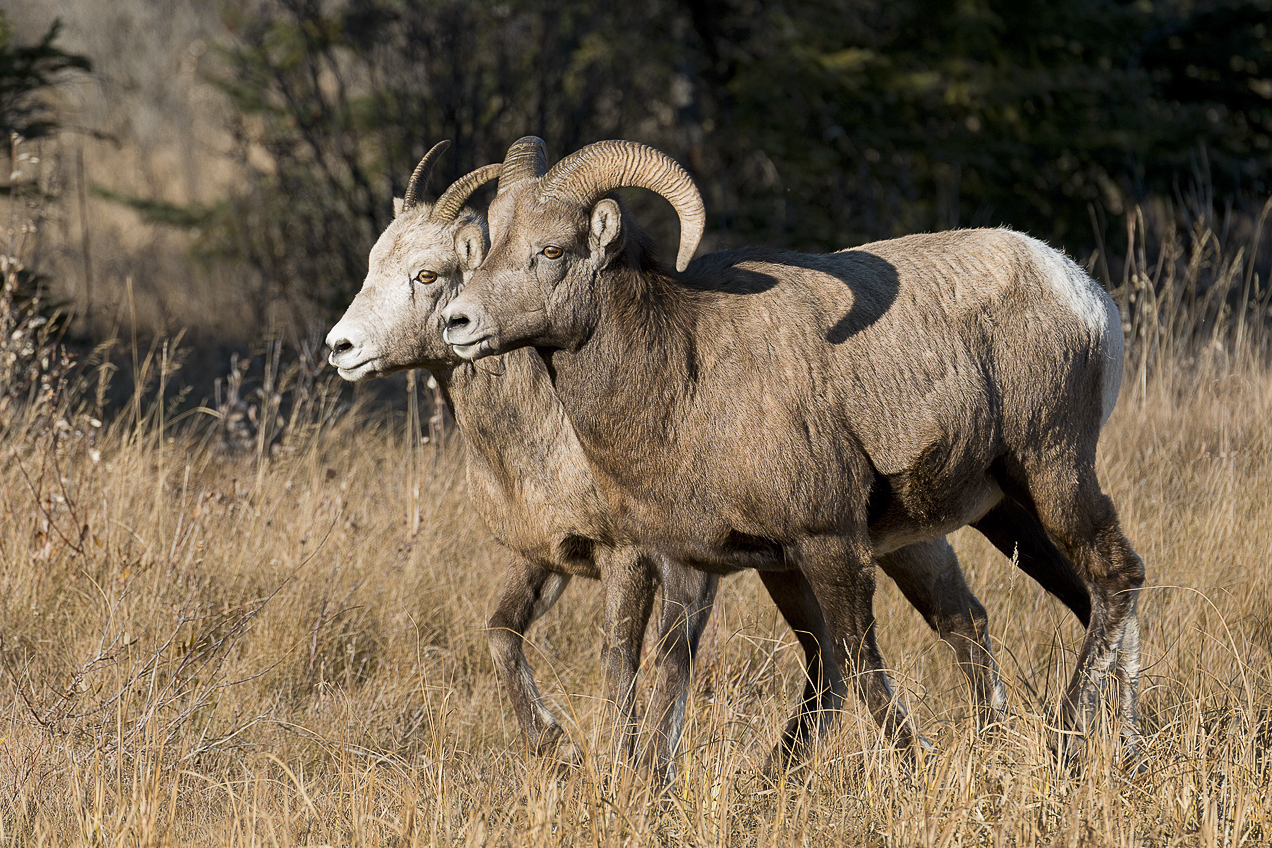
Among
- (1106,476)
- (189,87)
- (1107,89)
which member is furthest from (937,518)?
(189,87)

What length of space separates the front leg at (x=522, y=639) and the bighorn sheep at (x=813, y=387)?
723mm

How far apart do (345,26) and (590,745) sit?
932 centimetres

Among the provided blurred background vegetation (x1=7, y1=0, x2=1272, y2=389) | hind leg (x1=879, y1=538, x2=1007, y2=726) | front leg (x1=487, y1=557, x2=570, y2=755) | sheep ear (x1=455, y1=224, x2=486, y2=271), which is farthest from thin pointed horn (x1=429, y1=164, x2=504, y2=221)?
blurred background vegetation (x1=7, y1=0, x2=1272, y2=389)

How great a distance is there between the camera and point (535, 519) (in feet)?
14.6

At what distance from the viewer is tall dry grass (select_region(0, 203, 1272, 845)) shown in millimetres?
3350

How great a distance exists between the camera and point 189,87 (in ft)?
77.7

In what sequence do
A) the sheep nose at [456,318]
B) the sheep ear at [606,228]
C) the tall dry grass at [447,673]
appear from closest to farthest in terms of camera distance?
the tall dry grass at [447,673]
the sheep nose at [456,318]
the sheep ear at [606,228]

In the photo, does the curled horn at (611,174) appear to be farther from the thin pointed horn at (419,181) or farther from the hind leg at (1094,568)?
the hind leg at (1094,568)

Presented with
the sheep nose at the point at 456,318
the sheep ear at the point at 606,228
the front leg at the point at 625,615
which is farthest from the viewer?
the front leg at the point at 625,615

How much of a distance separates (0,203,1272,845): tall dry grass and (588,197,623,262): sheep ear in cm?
131

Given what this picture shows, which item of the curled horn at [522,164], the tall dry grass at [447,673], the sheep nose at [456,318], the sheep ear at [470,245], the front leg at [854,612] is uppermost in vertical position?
the curled horn at [522,164]

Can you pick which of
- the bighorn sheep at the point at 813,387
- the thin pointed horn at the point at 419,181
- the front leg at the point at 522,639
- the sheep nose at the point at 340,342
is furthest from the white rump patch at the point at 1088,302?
the sheep nose at the point at 340,342

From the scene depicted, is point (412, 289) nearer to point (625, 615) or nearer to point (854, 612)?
point (625, 615)

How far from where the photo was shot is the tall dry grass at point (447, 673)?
3.35 metres
